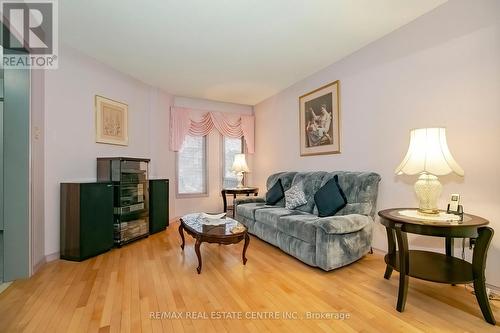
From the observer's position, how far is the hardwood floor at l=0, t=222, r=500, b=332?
1634mm

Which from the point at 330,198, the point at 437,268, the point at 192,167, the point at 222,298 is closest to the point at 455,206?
the point at 437,268

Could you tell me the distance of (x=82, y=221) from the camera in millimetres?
2770

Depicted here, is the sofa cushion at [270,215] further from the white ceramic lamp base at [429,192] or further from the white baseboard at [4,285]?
the white baseboard at [4,285]

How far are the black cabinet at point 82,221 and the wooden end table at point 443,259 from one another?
3.10 m

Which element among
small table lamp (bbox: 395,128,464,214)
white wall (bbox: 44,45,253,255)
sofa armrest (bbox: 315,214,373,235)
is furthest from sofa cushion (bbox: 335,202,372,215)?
white wall (bbox: 44,45,253,255)

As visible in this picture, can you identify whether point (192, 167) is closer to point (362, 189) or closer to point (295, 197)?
point (295, 197)

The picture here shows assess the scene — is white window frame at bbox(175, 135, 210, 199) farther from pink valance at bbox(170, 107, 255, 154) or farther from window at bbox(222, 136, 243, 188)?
window at bbox(222, 136, 243, 188)

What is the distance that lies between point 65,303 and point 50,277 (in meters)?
0.67

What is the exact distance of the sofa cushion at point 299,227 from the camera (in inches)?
99.9

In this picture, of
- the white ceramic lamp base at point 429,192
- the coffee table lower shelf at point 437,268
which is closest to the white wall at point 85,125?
the coffee table lower shelf at point 437,268

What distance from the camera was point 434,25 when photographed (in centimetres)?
236

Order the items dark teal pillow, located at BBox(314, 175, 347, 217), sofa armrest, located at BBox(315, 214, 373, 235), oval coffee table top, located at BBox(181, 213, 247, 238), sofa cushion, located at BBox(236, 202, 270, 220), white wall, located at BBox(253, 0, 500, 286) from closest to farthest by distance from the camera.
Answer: white wall, located at BBox(253, 0, 500, 286), sofa armrest, located at BBox(315, 214, 373, 235), oval coffee table top, located at BBox(181, 213, 247, 238), dark teal pillow, located at BBox(314, 175, 347, 217), sofa cushion, located at BBox(236, 202, 270, 220)

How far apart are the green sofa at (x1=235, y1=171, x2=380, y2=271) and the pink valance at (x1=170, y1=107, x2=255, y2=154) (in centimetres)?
220

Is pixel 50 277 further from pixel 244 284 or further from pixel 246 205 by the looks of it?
pixel 246 205
